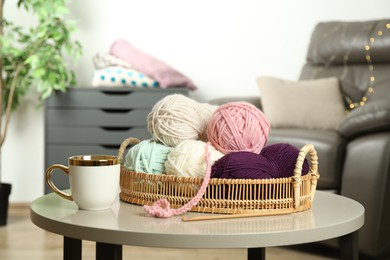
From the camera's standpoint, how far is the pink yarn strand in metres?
1.03

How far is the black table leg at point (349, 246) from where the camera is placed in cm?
108

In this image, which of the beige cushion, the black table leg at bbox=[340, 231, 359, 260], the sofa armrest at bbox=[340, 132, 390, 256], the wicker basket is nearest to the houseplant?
the beige cushion

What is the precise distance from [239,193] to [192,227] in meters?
0.13

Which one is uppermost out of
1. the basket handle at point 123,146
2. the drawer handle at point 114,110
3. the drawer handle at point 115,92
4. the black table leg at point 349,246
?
the drawer handle at point 115,92

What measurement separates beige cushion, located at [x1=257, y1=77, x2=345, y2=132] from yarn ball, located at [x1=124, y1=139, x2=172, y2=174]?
167cm

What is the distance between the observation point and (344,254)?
1102mm

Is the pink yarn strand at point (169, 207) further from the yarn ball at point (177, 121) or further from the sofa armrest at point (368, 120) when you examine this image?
the sofa armrest at point (368, 120)

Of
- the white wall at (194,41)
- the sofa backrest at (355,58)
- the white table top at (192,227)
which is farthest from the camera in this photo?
the white wall at (194,41)

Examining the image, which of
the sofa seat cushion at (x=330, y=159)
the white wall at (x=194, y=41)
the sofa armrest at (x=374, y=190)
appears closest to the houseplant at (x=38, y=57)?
the white wall at (x=194, y=41)

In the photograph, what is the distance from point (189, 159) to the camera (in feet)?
3.62

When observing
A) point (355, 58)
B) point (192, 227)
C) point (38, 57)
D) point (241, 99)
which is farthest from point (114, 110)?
point (192, 227)

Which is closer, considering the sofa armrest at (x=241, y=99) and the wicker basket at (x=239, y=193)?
the wicker basket at (x=239, y=193)

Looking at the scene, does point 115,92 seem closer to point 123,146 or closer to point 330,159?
point 330,159

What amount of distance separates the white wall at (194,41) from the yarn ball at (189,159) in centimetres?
231
